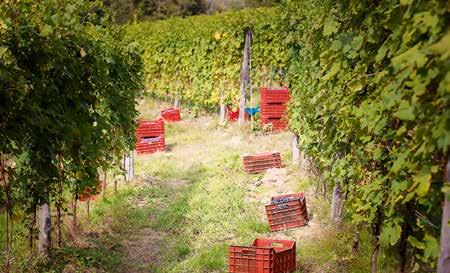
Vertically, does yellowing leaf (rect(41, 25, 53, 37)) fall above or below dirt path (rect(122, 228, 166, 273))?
above

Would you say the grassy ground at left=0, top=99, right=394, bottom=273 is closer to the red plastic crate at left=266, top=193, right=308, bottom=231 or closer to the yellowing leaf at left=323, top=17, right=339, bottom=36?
the red plastic crate at left=266, top=193, right=308, bottom=231

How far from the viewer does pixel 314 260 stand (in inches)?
283

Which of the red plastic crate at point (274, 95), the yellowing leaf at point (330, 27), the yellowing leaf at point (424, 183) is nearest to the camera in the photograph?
the yellowing leaf at point (424, 183)

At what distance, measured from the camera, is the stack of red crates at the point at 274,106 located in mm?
16359

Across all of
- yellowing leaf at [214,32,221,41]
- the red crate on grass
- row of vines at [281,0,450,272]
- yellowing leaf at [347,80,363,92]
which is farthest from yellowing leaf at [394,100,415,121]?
yellowing leaf at [214,32,221,41]

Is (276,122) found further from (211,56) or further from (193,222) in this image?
(193,222)

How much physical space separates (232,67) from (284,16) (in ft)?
22.9

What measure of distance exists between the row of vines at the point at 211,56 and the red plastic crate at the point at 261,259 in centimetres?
964

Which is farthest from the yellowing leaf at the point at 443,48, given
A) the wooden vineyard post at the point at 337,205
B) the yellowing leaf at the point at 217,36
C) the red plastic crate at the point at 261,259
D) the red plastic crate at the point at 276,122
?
the yellowing leaf at the point at 217,36

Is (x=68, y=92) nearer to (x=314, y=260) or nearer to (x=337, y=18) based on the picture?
(x=337, y=18)

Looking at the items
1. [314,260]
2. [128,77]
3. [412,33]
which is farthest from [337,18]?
[128,77]

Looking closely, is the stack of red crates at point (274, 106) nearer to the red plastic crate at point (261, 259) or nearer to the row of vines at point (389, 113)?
the row of vines at point (389, 113)

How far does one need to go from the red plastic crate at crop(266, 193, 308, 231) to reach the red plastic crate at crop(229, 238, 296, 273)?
168 cm

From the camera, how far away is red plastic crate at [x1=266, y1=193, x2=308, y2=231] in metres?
8.65
